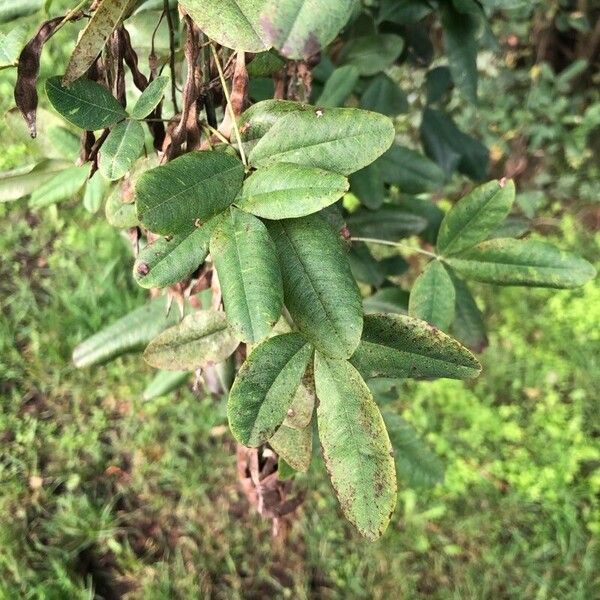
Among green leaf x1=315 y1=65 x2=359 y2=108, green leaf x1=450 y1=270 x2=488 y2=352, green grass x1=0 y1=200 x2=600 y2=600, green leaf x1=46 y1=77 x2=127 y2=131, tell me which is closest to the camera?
green leaf x1=46 y1=77 x2=127 y2=131

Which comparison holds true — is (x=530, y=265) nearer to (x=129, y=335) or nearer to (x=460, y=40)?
(x=460, y=40)

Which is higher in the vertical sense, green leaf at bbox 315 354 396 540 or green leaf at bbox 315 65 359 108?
green leaf at bbox 315 65 359 108

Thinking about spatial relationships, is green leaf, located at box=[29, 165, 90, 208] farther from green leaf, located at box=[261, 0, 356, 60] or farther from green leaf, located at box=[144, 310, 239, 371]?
green leaf, located at box=[261, 0, 356, 60]

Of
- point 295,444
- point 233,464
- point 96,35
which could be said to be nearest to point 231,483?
point 233,464

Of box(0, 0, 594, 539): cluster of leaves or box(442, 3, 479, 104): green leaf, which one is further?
box(442, 3, 479, 104): green leaf

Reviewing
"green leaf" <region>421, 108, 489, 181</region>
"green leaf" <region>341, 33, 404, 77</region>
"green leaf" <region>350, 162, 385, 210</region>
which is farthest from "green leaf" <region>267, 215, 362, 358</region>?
"green leaf" <region>421, 108, 489, 181</region>

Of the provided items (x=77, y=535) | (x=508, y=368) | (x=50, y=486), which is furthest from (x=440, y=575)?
(x=50, y=486)

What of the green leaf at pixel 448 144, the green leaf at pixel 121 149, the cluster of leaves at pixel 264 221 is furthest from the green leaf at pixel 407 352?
the green leaf at pixel 448 144
